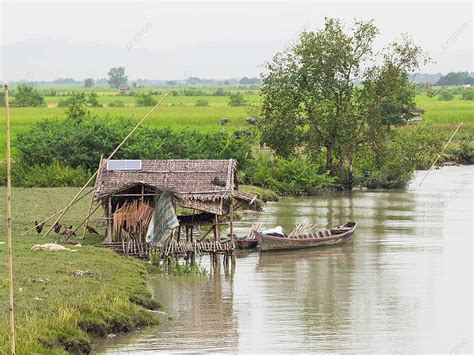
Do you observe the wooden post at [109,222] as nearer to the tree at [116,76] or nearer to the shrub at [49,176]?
the shrub at [49,176]

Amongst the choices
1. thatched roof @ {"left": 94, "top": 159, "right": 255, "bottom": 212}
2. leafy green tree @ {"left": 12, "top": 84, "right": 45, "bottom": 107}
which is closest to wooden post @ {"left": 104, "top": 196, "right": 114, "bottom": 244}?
thatched roof @ {"left": 94, "top": 159, "right": 255, "bottom": 212}

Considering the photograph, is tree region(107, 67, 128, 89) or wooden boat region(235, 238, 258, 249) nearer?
wooden boat region(235, 238, 258, 249)

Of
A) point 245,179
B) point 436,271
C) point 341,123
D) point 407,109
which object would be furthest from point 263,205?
point 407,109

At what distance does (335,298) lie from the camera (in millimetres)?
18969

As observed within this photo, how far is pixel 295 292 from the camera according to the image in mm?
19469

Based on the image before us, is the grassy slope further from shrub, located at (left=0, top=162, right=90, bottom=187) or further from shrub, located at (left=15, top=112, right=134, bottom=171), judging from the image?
shrub, located at (left=15, top=112, right=134, bottom=171)

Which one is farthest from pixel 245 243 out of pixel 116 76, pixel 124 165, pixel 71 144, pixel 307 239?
pixel 116 76

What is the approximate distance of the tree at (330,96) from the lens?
124 feet

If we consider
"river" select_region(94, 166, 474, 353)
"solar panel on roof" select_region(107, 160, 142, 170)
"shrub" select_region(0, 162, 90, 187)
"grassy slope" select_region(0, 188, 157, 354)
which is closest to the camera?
"grassy slope" select_region(0, 188, 157, 354)

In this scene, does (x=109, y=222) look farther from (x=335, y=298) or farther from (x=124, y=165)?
(x=335, y=298)

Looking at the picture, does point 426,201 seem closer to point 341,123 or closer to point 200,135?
point 341,123

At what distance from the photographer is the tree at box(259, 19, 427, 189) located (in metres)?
37.7

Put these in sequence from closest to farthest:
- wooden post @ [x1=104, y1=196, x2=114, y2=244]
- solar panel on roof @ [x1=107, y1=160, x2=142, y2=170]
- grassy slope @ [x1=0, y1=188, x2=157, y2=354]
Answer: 1. grassy slope @ [x1=0, y1=188, x2=157, y2=354]
2. wooden post @ [x1=104, y1=196, x2=114, y2=244]
3. solar panel on roof @ [x1=107, y1=160, x2=142, y2=170]

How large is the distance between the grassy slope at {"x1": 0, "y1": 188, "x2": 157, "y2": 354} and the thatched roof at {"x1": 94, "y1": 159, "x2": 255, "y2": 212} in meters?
1.45
